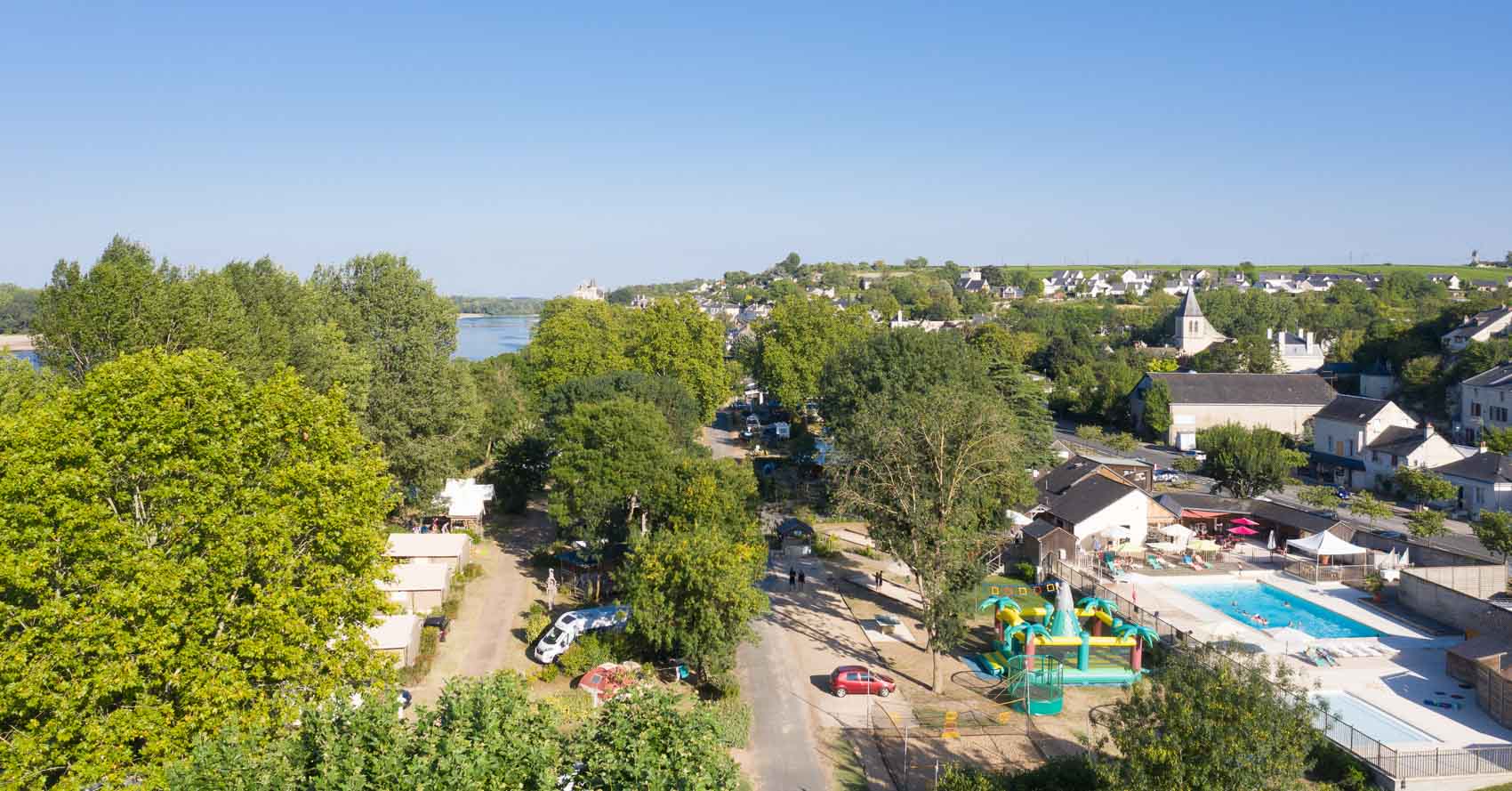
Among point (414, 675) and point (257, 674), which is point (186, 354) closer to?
point (257, 674)

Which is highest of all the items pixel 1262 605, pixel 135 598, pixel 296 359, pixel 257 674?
pixel 296 359

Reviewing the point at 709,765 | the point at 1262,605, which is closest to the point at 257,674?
the point at 709,765

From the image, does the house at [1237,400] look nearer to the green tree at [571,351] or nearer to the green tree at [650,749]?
the green tree at [571,351]

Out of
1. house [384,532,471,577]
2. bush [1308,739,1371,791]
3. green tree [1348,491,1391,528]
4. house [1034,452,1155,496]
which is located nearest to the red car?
bush [1308,739,1371,791]

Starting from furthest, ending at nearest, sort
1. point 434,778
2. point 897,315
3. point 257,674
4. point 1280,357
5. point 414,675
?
point 897,315, point 1280,357, point 414,675, point 257,674, point 434,778

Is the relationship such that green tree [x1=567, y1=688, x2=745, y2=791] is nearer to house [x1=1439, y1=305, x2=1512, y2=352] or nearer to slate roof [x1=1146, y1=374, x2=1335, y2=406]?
slate roof [x1=1146, y1=374, x2=1335, y2=406]

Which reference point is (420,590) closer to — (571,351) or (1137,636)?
(1137,636)
